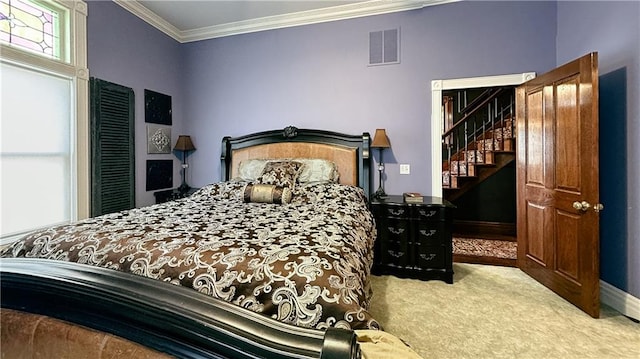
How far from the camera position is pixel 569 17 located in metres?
2.87

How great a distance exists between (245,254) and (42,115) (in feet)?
9.30

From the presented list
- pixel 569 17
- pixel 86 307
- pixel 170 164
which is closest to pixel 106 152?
pixel 170 164

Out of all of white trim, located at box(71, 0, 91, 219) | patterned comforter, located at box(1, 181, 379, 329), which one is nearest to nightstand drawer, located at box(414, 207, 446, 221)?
patterned comforter, located at box(1, 181, 379, 329)

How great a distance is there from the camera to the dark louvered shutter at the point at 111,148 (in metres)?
3.08

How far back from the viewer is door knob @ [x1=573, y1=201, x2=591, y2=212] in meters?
2.21

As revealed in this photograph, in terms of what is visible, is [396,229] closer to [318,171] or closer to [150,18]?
[318,171]

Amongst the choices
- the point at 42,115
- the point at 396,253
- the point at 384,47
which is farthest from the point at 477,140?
the point at 42,115

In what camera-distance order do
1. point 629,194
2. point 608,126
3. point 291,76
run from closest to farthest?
point 629,194 → point 608,126 → point 291,76

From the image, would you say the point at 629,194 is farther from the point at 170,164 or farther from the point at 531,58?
the point at 170,164

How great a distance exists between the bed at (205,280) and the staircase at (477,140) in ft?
10.9

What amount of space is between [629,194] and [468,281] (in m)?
1.41

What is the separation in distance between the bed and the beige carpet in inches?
33.1

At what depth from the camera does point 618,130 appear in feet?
7.79

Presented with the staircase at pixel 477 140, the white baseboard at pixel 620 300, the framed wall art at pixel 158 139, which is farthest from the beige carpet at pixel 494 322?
the framed wall art at pixel 158 139
